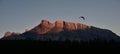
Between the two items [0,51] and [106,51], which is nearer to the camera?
[0,51]

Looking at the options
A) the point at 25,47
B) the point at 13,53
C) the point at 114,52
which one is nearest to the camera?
the point at 13,53

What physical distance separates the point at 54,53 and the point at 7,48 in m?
12.8

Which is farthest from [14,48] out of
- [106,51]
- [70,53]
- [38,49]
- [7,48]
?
[106,51]

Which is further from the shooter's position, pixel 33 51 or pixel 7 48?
pixel 33 51

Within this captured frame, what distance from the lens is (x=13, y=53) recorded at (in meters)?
62.8

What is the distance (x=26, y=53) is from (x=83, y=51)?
63.0 ft

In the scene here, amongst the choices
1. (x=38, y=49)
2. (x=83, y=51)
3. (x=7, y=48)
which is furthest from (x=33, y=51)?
(x=83, y=51)

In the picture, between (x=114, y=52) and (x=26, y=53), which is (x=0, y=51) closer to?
(x=26, y=53)

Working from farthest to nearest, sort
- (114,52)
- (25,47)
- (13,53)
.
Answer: (114,52) → (25,47) → (13,53)

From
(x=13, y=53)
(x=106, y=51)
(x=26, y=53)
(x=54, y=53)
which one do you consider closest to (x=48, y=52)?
(x=54, y=53)

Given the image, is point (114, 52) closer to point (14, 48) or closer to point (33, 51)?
point (33, 51)

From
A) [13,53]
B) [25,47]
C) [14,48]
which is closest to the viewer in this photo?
[13,53]

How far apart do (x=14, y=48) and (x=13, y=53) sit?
4590mm

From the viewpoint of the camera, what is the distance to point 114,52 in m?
76.6
